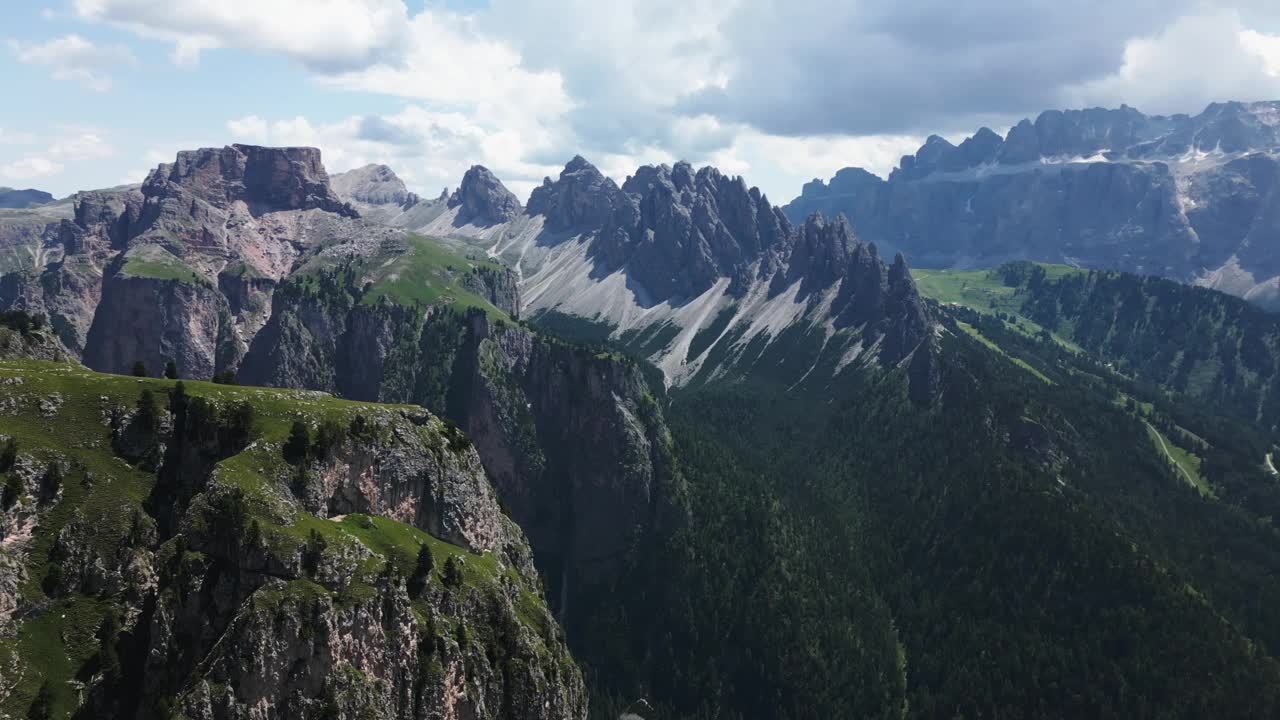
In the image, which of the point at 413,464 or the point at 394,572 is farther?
the point at 413,464

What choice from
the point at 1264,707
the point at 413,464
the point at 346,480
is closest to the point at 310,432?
the point at 346,480

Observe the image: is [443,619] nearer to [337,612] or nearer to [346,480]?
[337,612]

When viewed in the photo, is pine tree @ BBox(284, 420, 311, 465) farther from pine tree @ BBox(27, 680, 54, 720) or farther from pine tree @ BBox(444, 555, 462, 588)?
pine tree @ BBox(27, 680, 54, 720)

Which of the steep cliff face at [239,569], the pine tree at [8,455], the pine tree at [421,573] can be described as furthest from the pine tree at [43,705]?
the pine tree at [421,573]

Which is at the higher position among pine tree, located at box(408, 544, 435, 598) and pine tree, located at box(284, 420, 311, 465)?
pine tree, located at box(284, 420, 311, 465)

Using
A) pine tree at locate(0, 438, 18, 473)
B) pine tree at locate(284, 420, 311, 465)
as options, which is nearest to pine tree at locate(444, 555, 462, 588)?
pine tree at locate(284, 420, 311, 465)

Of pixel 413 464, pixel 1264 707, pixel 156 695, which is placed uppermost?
pixel 413 464

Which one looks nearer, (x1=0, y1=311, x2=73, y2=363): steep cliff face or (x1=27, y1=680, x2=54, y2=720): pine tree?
(x1=27, y1=680, x2=54, y2=720): pine tree

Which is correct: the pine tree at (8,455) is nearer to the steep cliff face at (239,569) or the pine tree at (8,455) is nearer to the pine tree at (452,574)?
the steep cliff face at (239,569)
